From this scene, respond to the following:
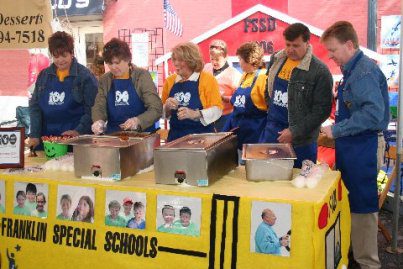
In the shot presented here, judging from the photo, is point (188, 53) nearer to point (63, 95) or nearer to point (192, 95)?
point (192, 95)

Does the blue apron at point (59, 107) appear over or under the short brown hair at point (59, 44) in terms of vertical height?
under

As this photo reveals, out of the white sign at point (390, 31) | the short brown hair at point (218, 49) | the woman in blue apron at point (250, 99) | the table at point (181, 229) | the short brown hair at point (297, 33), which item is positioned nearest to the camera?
the table at point (181, 229)

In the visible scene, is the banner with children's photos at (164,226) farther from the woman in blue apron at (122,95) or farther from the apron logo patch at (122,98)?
the apron logo patch at (122,98)

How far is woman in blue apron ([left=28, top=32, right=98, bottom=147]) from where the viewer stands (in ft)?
10.4

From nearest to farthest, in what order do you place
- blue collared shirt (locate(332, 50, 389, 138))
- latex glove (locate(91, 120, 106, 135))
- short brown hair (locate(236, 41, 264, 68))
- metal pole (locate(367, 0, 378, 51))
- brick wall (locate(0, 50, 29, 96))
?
blue collared shirt (locate(332, 50, 389, 138)), latex glove (locate(91, 120, 106, 135)), short brown hair (locate(236, 41, 264, 68)), metal pole (locate(367, 0, 378, 51)), brick wall (locate(0, 50, 29, 96))

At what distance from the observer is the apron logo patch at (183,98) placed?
3.12 meters

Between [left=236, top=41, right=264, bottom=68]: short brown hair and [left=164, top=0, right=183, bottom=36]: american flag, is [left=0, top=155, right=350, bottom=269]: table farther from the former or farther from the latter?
[left=164, top=0, right=183, bottom=36]: american flag

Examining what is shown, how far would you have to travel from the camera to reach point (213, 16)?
8922 millimetres

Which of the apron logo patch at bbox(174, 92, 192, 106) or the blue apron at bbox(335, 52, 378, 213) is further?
the apron logo patch at bbox(174, 92, 192, 106)

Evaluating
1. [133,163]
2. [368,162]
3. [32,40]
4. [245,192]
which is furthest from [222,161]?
[32,40]

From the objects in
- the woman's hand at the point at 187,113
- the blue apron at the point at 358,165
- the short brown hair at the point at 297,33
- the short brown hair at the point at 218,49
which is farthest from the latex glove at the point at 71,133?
the short brown hair at the point at 218,49

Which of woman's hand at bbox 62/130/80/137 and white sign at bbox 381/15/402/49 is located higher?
white sign at bbox 381/15/402/49

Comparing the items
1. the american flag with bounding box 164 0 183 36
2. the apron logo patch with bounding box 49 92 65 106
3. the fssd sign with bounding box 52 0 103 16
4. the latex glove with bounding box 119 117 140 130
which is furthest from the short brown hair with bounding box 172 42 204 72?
the fssd sign with bounding box 52 0 103 16

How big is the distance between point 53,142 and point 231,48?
5193 mm
